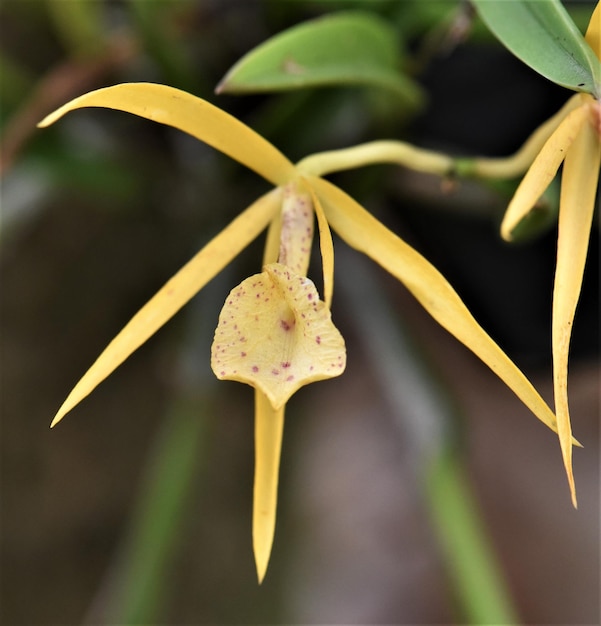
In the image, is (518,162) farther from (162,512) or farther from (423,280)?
(162,512)

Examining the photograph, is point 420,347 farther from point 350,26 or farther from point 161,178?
point 350,26

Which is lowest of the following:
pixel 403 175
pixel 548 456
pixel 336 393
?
pixel 548 456

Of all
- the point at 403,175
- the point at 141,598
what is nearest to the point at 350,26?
the point at 403,175

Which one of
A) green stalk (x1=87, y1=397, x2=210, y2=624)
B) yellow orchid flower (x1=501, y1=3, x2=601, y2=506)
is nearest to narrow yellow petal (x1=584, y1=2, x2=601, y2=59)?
yellow orchid flower (x1=501, y1=3, x2=601, y2=506)

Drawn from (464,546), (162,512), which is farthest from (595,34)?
(162,512)

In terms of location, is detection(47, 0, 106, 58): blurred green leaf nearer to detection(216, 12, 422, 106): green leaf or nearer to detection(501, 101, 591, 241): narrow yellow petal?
detection(216, 12, 422, 106): green leaf
